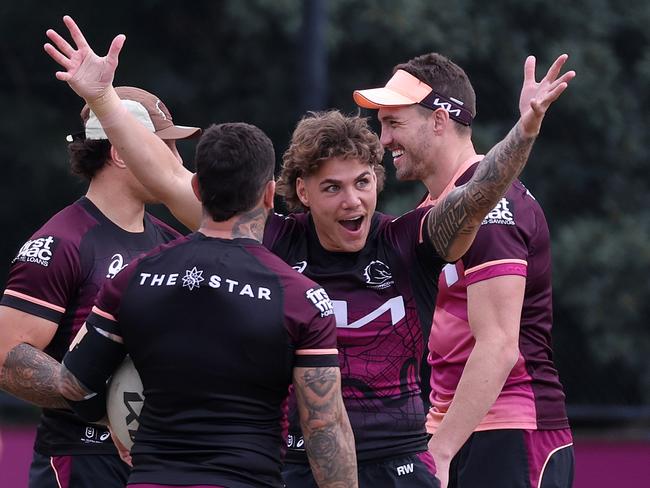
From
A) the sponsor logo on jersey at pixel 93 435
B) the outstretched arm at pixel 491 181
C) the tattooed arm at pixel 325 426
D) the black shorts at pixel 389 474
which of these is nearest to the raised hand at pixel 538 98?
the outstretched arm at pixel 491 181

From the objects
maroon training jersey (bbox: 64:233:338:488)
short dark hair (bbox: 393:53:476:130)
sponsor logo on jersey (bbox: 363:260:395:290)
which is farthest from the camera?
short dark hair (bbox: 393:53:476:130)

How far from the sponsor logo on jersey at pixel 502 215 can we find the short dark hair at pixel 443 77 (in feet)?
1.57

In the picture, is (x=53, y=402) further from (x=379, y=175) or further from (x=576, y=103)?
(x=576, y=103)

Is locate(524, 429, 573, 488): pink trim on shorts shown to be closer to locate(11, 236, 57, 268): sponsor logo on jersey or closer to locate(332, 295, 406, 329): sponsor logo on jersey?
locate(332, 295, 406, 329): sponsor logo on jersey

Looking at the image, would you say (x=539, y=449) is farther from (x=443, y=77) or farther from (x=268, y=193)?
(x=268, y=193)

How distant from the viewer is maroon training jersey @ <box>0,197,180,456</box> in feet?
13.6

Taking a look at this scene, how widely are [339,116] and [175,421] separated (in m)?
1.09

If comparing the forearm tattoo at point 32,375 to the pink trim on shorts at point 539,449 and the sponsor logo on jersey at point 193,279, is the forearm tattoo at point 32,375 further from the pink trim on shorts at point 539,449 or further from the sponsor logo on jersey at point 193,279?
the pink trim on shorts at point 539,449

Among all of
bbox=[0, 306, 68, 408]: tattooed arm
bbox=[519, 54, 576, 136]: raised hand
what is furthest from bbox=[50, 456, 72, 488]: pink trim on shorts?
bbox=[519, 54, 576, 136]: raised hand

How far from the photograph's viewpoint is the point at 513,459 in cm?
431

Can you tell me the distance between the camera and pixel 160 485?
3.23 metres

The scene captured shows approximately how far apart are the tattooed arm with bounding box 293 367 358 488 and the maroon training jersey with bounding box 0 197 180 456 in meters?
1.13

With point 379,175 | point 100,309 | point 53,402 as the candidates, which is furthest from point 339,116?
point 53,402

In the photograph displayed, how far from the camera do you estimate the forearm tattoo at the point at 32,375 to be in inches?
155
